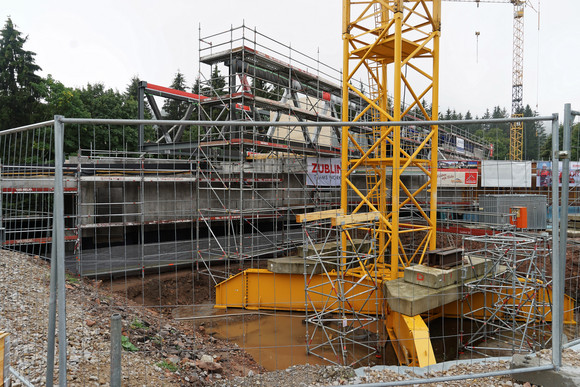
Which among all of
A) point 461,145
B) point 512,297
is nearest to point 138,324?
point 512,297

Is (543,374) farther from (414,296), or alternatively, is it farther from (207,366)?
(414,296)

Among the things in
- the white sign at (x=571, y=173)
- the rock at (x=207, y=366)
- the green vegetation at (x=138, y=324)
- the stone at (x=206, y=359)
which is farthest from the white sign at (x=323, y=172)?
the rock at (x=207, y=366)

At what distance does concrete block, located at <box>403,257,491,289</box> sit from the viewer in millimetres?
8188

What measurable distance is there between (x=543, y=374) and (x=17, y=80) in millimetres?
34841

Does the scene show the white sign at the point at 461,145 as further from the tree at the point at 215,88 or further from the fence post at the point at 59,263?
the fence post at the point at 59,263

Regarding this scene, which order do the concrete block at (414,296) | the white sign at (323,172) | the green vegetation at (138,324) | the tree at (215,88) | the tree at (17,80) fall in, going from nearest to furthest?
1. the green vegetation at (138,324)
2. the concrete block at (414,296)
3. the tree at (215,88)
4. the white sign at (323,172)
5. the tree at (17,80)

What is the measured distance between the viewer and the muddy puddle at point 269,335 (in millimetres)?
7863

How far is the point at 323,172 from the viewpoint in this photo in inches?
561

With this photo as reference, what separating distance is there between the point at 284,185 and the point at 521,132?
1650 inches

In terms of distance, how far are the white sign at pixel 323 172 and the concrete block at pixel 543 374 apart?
1043 cm

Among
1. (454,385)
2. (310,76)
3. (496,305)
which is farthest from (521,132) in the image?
(454,385)

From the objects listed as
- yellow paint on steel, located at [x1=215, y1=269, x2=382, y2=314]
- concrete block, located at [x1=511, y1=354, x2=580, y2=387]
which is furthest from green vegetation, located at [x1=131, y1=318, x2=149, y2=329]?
concrete block, located at [x1=511, y1=354, x2=580, y2=387]

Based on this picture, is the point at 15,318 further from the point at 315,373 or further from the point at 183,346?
the point at 315,373

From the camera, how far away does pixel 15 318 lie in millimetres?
5152
